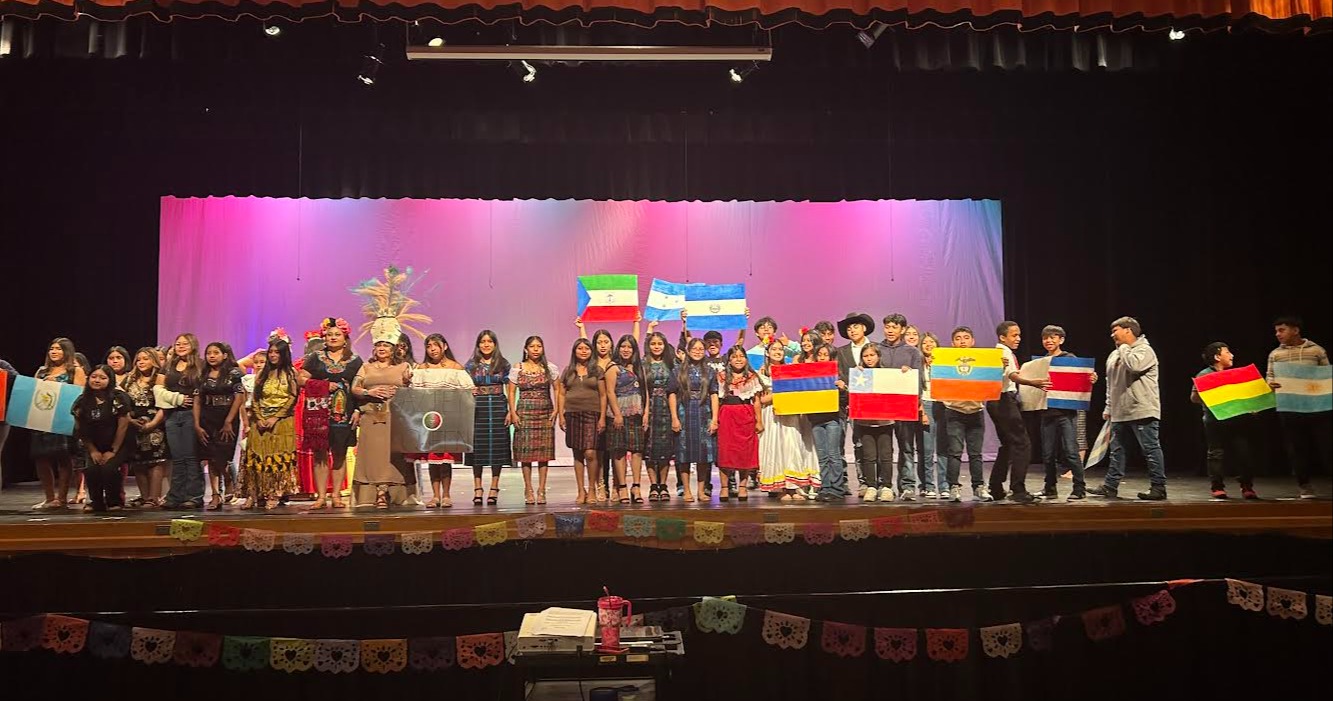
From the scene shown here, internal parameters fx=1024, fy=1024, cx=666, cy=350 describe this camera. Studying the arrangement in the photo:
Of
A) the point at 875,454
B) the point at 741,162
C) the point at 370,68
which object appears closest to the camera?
the point at 875,454

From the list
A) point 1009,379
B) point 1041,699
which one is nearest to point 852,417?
point 1009,379

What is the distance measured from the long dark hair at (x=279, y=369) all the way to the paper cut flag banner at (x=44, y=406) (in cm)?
139

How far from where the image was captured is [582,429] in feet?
24.6

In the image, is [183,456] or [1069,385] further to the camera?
[1069,385]

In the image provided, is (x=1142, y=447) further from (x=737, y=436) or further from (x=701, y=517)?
(x=701, y=517)

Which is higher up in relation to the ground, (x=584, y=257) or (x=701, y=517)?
(x=584, y=257)

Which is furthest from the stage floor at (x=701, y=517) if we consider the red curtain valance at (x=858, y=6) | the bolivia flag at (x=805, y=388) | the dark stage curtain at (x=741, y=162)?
the dark stage curtain at (x=741, y=162)

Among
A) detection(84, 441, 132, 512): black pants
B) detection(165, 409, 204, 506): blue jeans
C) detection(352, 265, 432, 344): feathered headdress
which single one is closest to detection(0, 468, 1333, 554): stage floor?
detection(84, 441, 132, 512): black pants

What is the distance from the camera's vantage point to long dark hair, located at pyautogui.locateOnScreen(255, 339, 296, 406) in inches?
285

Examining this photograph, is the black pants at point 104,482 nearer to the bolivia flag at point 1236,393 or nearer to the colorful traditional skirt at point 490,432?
the colorful traditional skirt at point 490,432

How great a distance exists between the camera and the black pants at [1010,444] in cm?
748

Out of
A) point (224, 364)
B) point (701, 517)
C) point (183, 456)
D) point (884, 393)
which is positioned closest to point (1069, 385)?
point (884, 393)

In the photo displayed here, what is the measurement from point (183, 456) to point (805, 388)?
460 centimetres

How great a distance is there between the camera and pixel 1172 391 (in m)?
11.3
